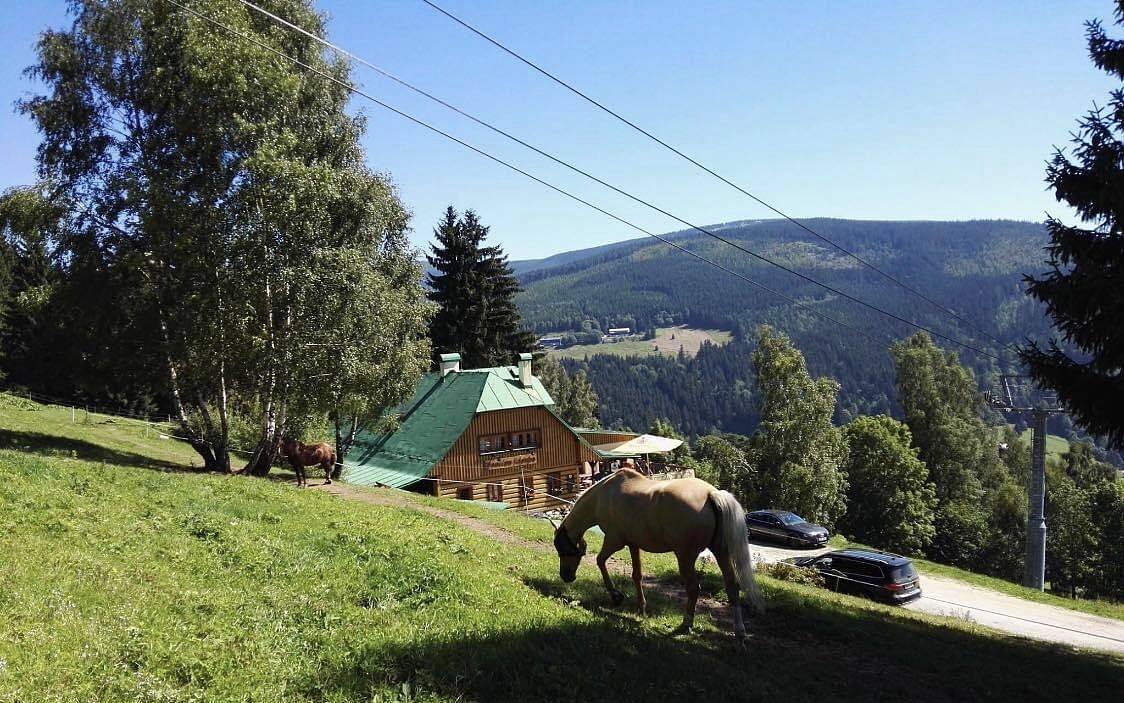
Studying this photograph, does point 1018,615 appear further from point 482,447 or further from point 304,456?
point 304,456

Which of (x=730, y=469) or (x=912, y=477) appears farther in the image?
(x=912, y=477)

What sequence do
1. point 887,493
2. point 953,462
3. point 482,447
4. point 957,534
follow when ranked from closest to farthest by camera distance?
1. point 482,447
2. point 887,493
3. point 957,534
4. point 953,462

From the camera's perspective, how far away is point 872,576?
22547mm

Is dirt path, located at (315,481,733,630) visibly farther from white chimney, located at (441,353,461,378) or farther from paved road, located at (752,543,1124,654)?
white chimney, located at (441,353,461,378)

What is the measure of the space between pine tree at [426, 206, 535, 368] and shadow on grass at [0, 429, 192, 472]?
33.9 metres

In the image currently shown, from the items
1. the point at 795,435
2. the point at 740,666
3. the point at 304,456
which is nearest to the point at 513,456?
the point at 304,456

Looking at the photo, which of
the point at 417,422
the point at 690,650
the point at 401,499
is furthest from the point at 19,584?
the point at 417,422

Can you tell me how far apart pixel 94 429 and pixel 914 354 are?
2534 inches

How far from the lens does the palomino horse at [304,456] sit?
2338 cm

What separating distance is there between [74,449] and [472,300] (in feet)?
128

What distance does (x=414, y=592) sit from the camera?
9.77m

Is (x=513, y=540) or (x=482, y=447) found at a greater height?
(x=482, y=447)

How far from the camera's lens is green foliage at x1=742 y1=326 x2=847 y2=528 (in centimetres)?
4319

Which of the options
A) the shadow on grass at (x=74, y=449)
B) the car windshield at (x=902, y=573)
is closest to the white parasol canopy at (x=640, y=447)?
the car windshield at (x=902, y=573)
